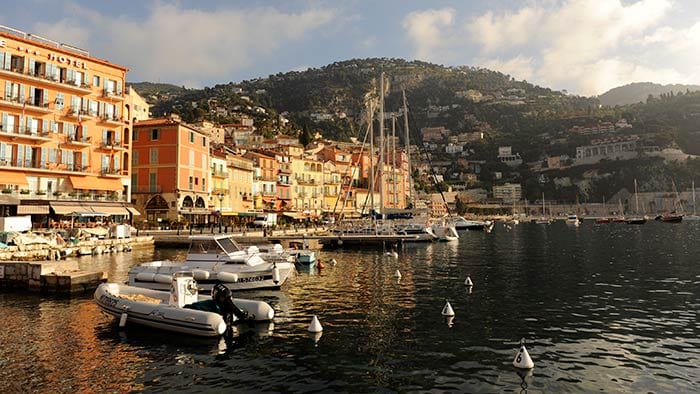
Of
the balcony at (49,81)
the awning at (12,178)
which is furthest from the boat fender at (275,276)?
the balcony at (49,81)

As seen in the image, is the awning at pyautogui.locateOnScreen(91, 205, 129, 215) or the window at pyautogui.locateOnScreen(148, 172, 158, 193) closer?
the awning at pyautogui.locateOnScreen(91, 205, 129, 215)

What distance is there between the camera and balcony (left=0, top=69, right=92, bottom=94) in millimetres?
42094

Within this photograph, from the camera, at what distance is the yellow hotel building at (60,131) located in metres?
41.8

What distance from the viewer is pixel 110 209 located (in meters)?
48.0

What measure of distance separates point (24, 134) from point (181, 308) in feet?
124

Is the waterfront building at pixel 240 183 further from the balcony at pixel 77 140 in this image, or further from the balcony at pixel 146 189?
the balcony at pixel 77 140

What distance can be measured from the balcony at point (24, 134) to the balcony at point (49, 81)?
4592mm

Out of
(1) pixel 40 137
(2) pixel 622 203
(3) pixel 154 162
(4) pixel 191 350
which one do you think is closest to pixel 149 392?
(4) pixel 191 350

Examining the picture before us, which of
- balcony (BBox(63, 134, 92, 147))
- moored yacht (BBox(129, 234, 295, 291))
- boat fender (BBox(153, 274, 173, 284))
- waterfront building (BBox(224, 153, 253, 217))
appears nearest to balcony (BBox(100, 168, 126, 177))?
balcony (BBox(63, 134, 92, 147))

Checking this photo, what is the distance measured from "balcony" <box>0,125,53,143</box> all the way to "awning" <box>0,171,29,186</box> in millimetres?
3255

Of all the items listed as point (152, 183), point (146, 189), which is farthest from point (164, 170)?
point (146, 189)

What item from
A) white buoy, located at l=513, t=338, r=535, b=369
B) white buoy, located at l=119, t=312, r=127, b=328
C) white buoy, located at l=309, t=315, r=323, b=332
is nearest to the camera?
white buoy, located at l=513, t=338, r=535, b=369

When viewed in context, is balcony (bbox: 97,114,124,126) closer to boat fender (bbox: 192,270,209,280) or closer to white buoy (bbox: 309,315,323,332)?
boat fender (bbox: 192,270,209,280)

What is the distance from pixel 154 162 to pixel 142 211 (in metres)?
6.05
